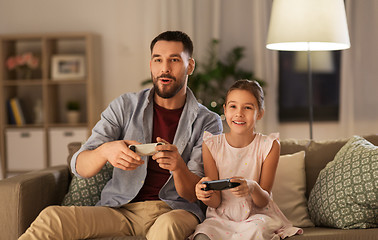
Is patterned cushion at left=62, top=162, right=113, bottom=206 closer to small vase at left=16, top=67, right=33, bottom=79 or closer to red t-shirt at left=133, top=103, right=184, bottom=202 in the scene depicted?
red t-shirt at left=133, top=103, right=184, bottom=202

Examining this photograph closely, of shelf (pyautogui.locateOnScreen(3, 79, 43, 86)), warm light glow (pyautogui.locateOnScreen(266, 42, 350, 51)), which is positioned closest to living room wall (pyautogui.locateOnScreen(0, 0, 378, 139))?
shelf (pyautogui.locateOnScreen(3, 79, 43, 86))

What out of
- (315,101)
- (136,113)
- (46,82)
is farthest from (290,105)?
(136,113)

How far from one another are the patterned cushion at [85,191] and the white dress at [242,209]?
586 mm

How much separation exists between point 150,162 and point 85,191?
1.24 feet

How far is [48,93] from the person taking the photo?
16.4 feet

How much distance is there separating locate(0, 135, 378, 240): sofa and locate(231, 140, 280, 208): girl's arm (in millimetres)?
201

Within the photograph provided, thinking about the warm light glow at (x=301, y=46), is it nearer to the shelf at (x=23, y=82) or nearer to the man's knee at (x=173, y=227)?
the man's knee at (x=173, y=227)

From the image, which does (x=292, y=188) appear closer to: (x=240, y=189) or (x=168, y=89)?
(x=240, y=189)

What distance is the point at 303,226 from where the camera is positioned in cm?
218

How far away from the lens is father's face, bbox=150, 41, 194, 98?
2.13m

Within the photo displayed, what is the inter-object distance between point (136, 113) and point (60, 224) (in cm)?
59

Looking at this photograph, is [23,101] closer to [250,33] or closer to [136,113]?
[250,33]

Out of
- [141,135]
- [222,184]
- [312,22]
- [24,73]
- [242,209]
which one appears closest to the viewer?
[222,184]

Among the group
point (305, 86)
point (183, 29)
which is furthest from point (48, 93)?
point (305, 86)
